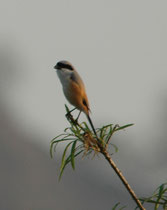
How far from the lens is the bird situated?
720 cm

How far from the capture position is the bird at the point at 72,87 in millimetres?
7203

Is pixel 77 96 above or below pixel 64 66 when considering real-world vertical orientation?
below

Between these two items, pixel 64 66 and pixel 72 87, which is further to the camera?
pixel 72 87

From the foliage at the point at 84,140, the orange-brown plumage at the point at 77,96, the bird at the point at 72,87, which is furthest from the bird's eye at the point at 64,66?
the foliage at the point at 84,140

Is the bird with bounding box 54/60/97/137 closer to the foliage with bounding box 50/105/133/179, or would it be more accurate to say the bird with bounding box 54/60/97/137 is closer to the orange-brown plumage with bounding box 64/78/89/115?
the orange-brown plumage with bounding box 64/78/89/115

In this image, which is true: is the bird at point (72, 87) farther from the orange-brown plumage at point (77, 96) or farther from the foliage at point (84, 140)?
the foliage at point (84, 140)

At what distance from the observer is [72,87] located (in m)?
7.54

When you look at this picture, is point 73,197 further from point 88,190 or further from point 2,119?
point 2,119

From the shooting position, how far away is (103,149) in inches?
136

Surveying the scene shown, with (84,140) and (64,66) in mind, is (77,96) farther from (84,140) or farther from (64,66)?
(84,140)

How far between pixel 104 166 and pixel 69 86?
330ft

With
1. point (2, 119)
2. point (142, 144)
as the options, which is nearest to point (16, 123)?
point (2, 119)

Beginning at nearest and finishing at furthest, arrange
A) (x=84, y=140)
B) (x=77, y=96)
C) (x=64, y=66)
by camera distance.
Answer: (x=84, y=140) → (x=64, y=66) → (x=77, y=96)

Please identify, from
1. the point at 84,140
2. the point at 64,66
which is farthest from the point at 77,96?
the point at 84,140
